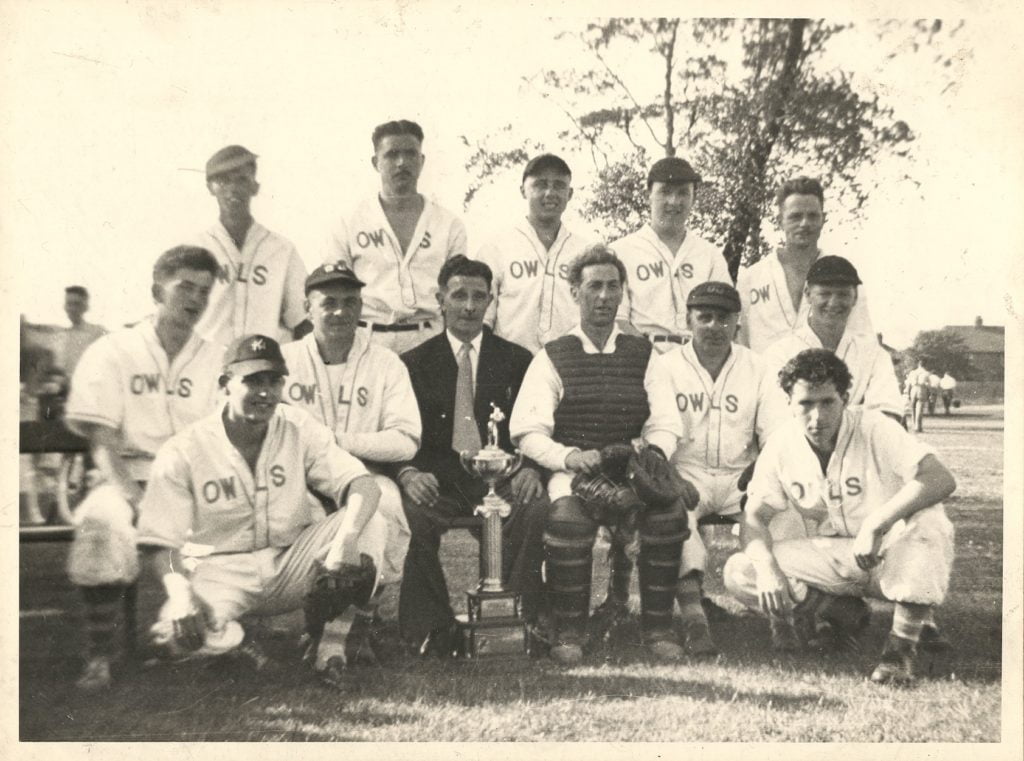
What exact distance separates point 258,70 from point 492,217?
4.10 feet

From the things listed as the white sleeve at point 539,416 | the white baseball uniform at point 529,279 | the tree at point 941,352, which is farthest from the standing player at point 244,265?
the tree at point 941,352

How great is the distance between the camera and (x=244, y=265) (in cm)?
499

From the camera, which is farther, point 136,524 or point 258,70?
point 258,70

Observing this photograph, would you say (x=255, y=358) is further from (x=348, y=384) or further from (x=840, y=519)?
(x=840, y=519)

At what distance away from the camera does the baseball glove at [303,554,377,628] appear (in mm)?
4461

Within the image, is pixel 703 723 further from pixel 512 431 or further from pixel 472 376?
pixel 472 376

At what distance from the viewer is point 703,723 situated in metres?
4.50

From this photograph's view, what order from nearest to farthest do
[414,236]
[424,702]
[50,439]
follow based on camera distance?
[424,702], [50,439], [414,236]

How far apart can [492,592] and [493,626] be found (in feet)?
0.46

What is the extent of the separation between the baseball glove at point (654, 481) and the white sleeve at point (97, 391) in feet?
7.33

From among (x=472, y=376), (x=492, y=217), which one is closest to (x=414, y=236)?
(x=492, y=217)

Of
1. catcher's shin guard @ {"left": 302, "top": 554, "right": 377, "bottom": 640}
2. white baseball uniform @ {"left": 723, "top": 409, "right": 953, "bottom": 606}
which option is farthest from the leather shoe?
white baseball uniform @ {"left": 723, "top": 409, "right": 953, "bottom": 606}

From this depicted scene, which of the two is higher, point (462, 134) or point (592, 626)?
point (462, 134)

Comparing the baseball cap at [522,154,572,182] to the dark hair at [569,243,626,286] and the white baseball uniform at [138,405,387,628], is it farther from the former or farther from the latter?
the white baseball uniform at [138,405,387,628]
